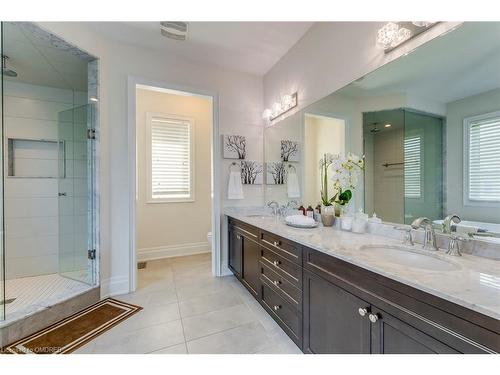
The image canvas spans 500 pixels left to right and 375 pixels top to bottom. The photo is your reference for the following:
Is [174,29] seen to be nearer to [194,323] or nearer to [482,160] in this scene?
[482,160]

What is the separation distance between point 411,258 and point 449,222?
0.26 metres

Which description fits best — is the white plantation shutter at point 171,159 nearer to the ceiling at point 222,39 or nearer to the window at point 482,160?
the ceiling at point 222,39

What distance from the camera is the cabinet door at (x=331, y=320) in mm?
1015

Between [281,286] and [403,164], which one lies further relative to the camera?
[281,286]

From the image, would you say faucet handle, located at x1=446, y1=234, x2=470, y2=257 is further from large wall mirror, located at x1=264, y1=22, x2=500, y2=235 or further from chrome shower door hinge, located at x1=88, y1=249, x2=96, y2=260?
chrome shower door hinge, located at x1=88, y1=249, x2=96, y2=260

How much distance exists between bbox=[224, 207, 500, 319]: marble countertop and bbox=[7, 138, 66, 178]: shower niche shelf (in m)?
3.18

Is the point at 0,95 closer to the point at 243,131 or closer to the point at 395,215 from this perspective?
the point at 243,131

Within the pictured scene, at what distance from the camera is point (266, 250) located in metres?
1.89

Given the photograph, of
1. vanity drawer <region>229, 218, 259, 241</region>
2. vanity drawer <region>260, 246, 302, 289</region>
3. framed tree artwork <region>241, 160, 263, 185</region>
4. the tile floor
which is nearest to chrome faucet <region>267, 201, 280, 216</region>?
framed tree artwork <region>241, 160, 263, 185</region>

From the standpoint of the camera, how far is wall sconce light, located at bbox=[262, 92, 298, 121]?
8.10ft

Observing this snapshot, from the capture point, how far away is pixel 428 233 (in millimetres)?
1190

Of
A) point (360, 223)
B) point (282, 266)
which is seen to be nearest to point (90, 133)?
point (282, 266)

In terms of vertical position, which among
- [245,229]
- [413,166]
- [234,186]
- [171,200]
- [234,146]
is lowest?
[245,229]

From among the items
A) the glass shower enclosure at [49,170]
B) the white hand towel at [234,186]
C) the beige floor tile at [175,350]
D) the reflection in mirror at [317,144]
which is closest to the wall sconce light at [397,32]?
the reflection in mirror at [317,144]
